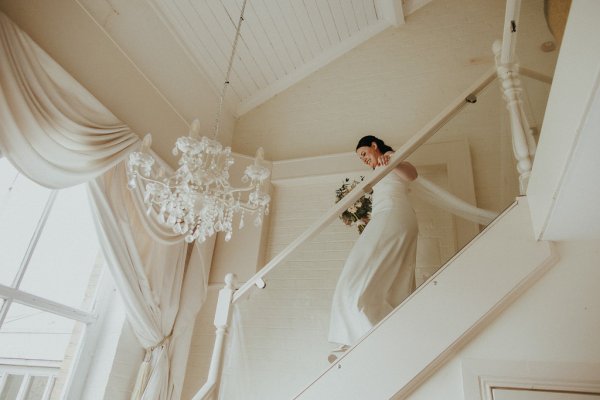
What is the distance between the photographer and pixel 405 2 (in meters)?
4.69

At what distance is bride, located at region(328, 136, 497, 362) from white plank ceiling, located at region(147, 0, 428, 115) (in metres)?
2.85

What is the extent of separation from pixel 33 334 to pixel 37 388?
38 cm

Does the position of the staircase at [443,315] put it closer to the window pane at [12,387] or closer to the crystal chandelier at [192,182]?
the crystal chandelier at [192,182]

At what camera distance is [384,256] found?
223cm

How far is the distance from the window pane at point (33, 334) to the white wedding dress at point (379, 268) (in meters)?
2.08

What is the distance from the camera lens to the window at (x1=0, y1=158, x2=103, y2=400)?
8.62ft

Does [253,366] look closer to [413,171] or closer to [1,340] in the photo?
[413,171]

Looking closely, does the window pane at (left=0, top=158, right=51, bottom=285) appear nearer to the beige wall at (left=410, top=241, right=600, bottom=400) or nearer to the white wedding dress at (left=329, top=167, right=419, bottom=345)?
the white wedding dress at (left=329, top=167, right=419, bottom=345)

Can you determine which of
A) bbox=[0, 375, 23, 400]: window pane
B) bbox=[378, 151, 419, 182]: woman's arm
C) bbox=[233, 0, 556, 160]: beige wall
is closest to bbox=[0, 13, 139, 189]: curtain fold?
bbox=[0, 375, 23, 400]: window pane

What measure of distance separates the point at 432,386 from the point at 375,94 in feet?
11.2

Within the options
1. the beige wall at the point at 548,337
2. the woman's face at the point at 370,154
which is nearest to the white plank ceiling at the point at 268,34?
the woman's face at the point at 370,154

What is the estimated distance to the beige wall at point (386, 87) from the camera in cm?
428

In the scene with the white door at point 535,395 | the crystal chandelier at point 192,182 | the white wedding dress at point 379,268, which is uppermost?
the crystal chandelier at point 192,182

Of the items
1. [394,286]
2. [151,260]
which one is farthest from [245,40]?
[394,286]
